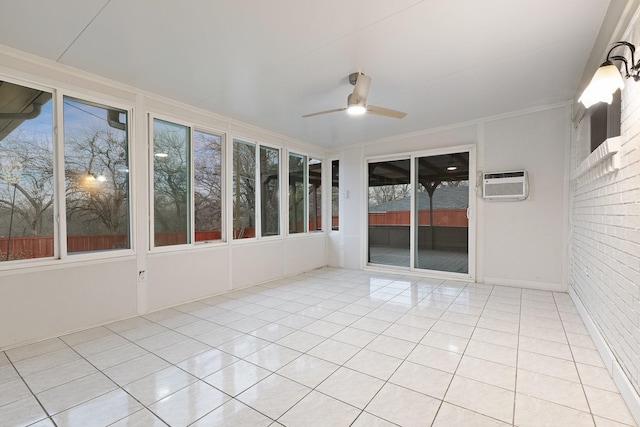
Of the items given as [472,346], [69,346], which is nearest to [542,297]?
[472,346]

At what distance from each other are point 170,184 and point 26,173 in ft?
4.39

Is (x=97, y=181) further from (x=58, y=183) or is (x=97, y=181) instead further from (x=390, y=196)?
(x=390, y=196)

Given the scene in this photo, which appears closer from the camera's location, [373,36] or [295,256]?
[373,36]

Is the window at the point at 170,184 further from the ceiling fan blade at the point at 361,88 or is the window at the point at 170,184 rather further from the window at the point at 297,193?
the ceiling fan blade at the point at 361,88

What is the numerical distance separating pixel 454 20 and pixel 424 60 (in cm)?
57

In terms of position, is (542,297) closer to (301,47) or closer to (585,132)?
(585,132)

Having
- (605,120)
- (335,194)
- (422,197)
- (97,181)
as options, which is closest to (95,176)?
(97,181)

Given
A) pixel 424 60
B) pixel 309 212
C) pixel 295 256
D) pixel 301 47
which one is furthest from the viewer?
pixel 309 212

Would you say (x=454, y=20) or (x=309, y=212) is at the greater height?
(x=454, y=20)

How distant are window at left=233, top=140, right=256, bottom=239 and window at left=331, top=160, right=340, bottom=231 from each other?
210cm

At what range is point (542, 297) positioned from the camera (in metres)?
3.86

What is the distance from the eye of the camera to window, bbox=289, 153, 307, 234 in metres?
5.73

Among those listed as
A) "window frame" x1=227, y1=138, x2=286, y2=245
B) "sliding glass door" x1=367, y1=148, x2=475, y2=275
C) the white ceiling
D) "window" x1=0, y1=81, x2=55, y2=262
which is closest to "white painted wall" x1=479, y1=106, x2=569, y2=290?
"sliding glass door" x1=367, y1=148, x2=475, y2=275

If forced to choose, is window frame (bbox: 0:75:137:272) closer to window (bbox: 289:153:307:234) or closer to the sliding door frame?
window (bbox: 289:153:307:234)
